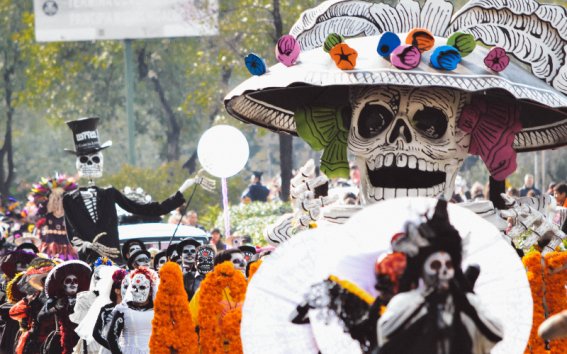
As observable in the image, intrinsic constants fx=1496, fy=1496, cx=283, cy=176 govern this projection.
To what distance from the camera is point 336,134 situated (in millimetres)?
7824

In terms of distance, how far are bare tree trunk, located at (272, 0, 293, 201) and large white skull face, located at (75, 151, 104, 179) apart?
8467 millimetres

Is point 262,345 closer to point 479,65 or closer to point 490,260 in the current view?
point 490,260

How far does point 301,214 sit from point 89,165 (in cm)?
608

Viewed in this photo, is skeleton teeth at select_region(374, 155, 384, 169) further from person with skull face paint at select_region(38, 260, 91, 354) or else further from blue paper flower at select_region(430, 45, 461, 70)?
person with skull face paint at select_region(38, 260, 91, 354)

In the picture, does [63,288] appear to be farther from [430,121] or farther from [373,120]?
[430,121]

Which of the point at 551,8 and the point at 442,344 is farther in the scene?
the point at 551,8

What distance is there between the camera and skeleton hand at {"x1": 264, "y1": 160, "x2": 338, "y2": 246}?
7635 millimetres

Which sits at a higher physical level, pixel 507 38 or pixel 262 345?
pixel 507 38

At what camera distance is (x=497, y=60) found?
270 inches

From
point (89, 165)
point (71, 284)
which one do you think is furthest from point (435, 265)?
point (89, 165)

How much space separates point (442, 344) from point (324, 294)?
2.22 feet

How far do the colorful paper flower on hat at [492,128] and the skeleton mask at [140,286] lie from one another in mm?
3250

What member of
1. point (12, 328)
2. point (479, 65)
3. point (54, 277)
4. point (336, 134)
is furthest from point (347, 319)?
point (12, 328)

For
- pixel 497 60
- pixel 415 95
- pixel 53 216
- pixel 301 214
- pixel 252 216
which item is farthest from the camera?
pixel 252 216
